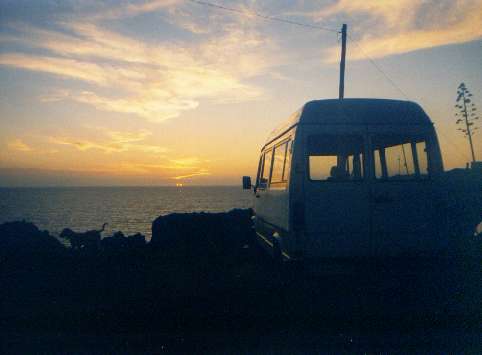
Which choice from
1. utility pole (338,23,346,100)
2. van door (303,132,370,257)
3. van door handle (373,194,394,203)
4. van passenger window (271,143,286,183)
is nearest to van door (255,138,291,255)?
van passenger window (271,143,286,183)

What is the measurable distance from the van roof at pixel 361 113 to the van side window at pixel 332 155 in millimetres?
240

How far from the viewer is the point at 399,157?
5211 millimetres

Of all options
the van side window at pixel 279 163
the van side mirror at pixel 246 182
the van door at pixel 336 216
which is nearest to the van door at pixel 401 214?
the van door at pixel 336 216

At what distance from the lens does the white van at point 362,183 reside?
4.82 m

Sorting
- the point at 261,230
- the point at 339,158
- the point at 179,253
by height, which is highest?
the point at 339,158

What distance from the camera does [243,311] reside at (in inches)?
194

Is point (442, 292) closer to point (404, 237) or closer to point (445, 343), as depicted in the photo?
point (404, 237)

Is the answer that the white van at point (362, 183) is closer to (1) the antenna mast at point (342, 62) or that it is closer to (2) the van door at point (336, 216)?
(2) the van door at point (336, 216)

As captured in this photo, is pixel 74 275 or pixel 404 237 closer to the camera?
pixel 404 237

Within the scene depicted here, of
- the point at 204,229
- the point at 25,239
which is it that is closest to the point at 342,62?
the point at 204,229

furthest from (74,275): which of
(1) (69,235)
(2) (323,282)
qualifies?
(1) (69,235)

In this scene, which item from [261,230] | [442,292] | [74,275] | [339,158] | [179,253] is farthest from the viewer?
[179,253]

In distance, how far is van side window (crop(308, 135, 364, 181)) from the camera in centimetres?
503

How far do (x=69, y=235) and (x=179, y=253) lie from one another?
6045 millimetres
